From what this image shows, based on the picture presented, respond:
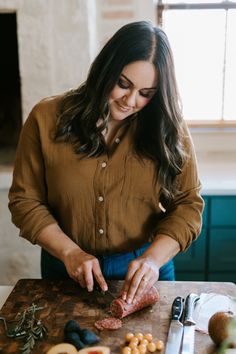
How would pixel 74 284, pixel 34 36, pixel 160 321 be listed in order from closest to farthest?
1. pixel 160 321
2. pixel 74 284
3. pixel 34 36

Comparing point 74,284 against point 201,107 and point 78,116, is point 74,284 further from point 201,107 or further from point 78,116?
point 201,107

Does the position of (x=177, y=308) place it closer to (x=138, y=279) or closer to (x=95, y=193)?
(x=138, y=279)

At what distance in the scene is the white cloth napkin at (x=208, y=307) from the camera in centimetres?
105

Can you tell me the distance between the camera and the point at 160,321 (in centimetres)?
106

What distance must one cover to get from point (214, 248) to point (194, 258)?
10cm

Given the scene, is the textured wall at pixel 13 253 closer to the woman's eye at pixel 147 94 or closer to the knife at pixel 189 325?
the woman's eye at pixel 147 94

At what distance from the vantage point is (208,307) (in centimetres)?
111

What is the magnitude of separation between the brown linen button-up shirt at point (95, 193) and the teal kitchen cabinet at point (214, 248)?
85cm

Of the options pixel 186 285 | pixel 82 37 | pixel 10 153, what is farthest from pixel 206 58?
pixel 186 285

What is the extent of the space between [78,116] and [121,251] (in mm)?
364

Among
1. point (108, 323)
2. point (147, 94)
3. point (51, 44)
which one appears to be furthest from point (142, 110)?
point (51, 44)

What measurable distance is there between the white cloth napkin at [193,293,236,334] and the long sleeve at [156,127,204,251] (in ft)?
0.51

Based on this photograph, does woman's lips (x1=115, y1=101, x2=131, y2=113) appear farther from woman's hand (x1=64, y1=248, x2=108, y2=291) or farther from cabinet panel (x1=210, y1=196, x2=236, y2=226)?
cabinet panel (x1=210, y1=196, x2=236, y2=226)

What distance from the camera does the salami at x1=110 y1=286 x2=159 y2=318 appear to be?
3.46 ft
